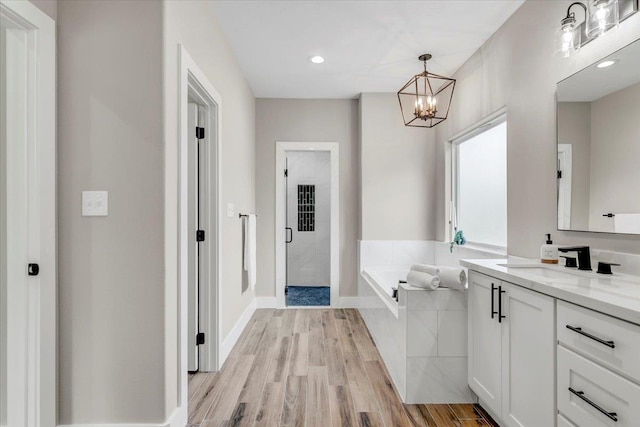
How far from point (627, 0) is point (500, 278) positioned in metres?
1.46

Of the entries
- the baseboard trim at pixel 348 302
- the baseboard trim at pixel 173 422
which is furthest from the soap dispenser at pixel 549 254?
the baseboard trim at pixel 348 302

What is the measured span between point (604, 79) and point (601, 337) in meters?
1.34

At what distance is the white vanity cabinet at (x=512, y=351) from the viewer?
1456 millimetres

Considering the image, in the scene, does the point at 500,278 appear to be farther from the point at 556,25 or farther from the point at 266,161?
the point at 266,161

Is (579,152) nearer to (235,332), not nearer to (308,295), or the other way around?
(235,332)

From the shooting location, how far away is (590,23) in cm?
180

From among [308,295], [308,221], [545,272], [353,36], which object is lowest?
[308,295]

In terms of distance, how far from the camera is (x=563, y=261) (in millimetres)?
2004

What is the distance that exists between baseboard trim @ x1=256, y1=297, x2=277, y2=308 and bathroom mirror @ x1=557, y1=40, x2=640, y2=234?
3.30 m

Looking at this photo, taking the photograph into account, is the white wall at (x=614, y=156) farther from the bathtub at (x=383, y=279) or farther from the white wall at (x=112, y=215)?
the white wall at (x=112, y=215)

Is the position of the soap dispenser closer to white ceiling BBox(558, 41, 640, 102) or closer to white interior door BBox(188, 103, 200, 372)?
white ceiling BBox(558, 41, 640, 102)

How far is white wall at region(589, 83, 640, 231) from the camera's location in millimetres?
1604

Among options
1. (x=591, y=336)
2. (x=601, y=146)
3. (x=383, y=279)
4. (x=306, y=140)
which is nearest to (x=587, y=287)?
(x=591, y=336)

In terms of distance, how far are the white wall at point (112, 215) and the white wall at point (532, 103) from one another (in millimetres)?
2250
